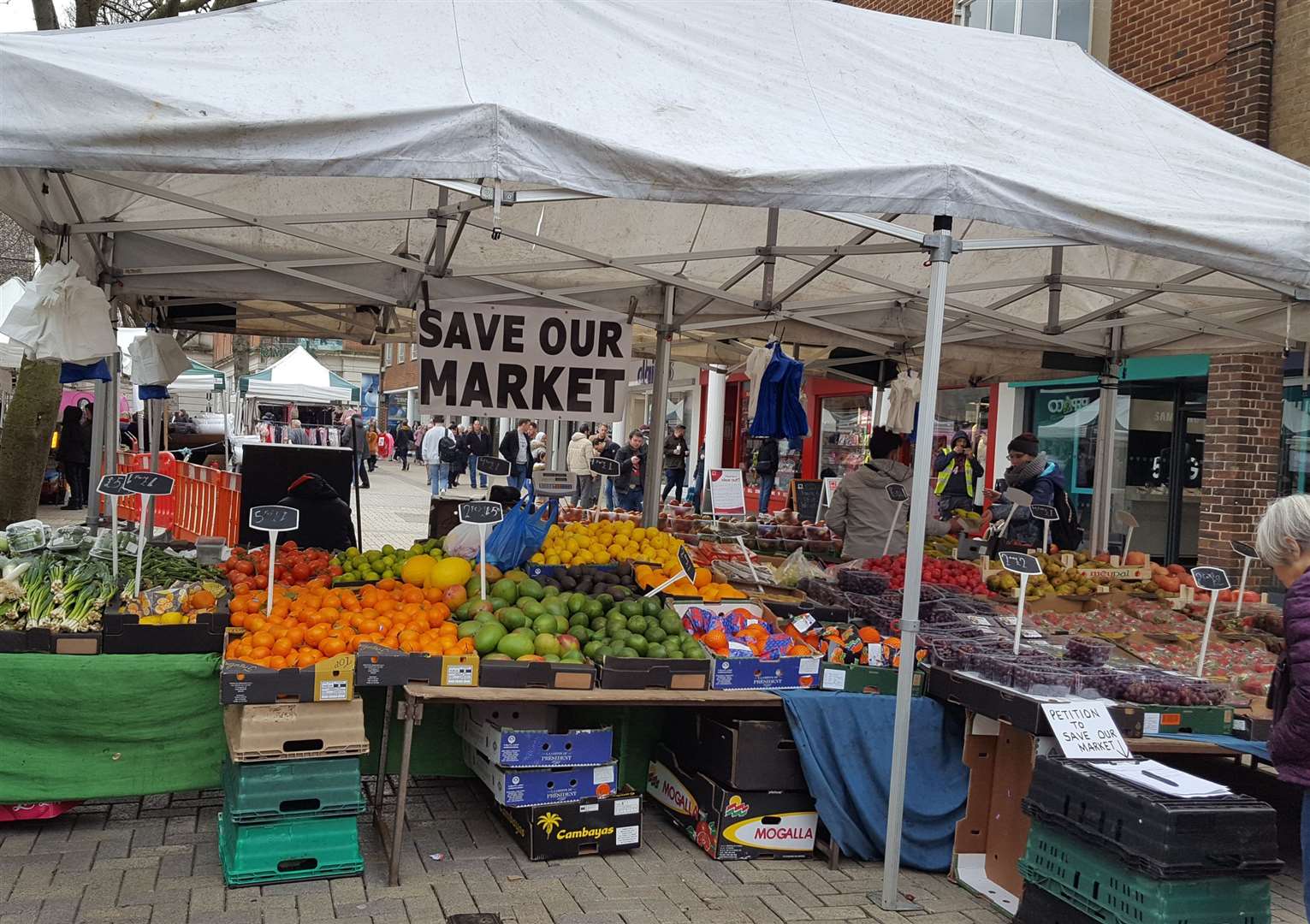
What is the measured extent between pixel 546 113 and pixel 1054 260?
5.07 metres

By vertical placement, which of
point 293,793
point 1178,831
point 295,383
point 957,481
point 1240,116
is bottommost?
point 293,793

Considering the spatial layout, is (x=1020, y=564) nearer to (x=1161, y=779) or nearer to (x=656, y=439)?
(x=1161, y=779)

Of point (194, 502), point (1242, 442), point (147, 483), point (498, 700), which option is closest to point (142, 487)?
point (147, 483)

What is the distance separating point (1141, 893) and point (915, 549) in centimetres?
150

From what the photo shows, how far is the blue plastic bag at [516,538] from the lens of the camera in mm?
6191

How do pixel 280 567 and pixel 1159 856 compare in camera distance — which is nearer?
pixel 1159 856

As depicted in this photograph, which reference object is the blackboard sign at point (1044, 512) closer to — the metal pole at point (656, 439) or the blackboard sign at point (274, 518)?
the metal pole at point (656, 439)

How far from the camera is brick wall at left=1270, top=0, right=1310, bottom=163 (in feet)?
37.3

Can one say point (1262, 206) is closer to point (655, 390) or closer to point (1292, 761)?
point (1292, 761)

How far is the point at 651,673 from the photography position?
4.92m

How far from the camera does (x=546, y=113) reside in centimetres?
407

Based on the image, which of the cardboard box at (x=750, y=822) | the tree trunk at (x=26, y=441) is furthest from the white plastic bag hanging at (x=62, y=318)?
the tree trunk at (x=26, y=441)

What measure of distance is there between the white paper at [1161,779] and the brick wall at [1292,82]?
9.66m

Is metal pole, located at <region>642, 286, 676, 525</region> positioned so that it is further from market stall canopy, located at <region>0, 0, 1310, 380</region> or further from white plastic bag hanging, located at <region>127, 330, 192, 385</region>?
white plastic bag hanging, located at <region>127, 330, 192, 385</region>
